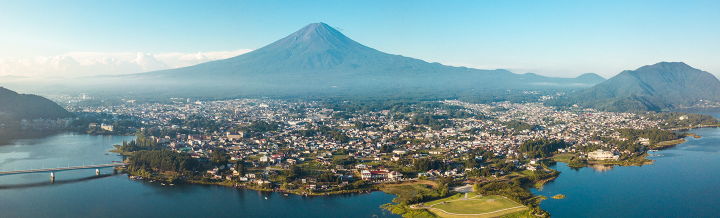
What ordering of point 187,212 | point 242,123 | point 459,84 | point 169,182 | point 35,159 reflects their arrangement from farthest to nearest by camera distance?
1. point 459,84
2. point 242,123
3. point 35,159
4. point 169,182
5. point 187,212

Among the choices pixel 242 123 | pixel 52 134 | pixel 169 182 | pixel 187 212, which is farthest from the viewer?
pixel 242 123

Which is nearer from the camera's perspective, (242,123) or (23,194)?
(23,194)

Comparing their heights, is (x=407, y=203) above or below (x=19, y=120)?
below

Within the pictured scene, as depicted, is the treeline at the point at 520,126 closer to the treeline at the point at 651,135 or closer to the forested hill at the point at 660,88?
the treeline at the point at 651,135

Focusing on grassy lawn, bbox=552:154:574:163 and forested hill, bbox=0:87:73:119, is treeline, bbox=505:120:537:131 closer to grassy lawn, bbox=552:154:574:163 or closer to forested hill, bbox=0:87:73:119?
grassy lawn, bbox=552:154:574:163

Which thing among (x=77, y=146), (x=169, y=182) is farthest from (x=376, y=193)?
(x=77, y=146)

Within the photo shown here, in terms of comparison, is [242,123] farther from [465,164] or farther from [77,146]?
[465,164]

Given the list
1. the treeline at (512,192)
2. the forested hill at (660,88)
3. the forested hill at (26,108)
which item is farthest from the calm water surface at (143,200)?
the forested hill at (660,88)

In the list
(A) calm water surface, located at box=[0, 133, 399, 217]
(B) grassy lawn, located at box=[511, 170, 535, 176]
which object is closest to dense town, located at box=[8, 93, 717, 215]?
(B) grassy lawn, located at box=[511, 170, 535, 176]
